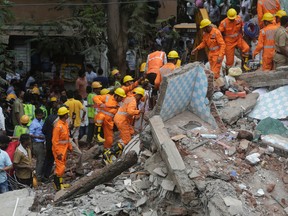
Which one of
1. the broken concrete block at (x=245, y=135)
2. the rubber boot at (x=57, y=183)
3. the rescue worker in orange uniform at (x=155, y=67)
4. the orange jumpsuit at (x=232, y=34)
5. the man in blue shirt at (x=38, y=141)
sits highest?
the orange jumpsuit at (x=232, y=34)

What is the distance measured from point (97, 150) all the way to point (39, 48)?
6818 millimetres

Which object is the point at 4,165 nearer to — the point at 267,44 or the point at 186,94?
the point at 186,94

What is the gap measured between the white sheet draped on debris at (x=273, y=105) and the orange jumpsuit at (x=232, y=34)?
235 centimetres

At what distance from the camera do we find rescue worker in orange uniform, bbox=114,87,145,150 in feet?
37.1

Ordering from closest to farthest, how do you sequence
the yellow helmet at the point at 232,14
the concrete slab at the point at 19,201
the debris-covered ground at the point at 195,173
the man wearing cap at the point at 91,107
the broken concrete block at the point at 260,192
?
the debris-covered ground at the point at 195,173, the broken concrete block at the point at 260,192, the concrete slab at the point at 19,201, the yellow helmet at the point at 232,14, the man wearing cap at the point at 91,107

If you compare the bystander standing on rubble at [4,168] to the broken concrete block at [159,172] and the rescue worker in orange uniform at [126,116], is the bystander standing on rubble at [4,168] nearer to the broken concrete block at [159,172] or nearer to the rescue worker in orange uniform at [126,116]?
the rescue worker in orange uniform at [126,116]

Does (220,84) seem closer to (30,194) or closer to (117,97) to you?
(117,97)

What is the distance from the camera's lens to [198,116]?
10.4 metres

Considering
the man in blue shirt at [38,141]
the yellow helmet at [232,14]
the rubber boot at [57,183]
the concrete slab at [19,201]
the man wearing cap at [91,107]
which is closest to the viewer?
the concrete slab at [19,201]

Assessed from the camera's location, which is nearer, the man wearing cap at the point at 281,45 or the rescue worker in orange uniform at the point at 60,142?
the rescue worker in orange uniform at the point at 60,142

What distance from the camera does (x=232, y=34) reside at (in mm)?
13383

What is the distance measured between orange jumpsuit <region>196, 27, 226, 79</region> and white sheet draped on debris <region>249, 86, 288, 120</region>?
1.60 m

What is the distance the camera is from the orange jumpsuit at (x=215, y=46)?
12633 mm

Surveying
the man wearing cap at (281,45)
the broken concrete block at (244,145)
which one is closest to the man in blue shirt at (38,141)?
the broken concrete block at (244,145)
